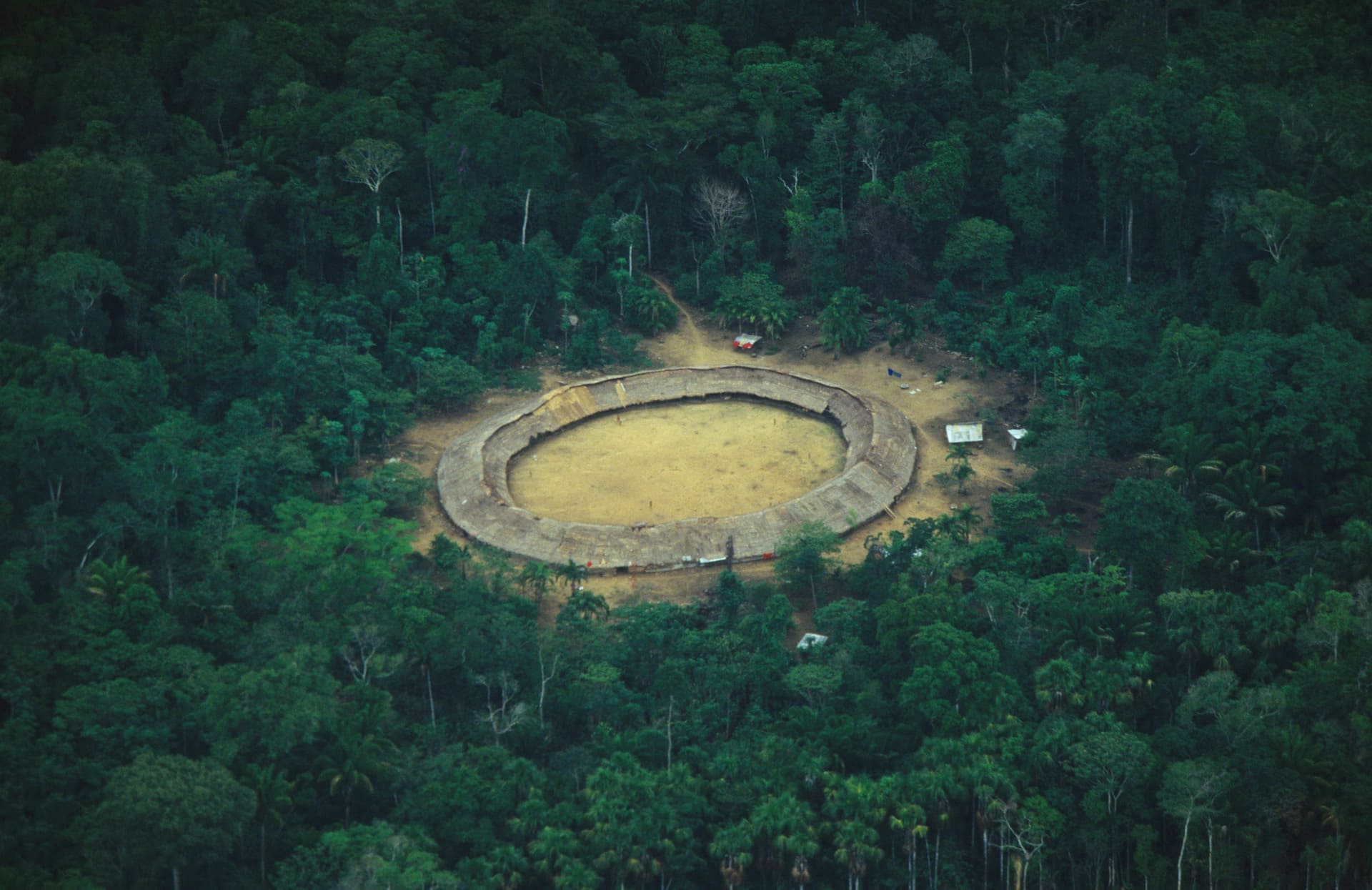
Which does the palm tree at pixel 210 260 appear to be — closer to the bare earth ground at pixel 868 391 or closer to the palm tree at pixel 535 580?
the bare earth ground at pixel 868 391

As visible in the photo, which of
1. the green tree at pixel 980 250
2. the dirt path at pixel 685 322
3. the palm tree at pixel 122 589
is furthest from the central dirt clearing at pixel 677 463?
the palm tree at pixel 122 589

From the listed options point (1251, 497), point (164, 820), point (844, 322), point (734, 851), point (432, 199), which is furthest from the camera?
point (432, 199)

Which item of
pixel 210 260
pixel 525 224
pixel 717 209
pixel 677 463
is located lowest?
pixel 677 463

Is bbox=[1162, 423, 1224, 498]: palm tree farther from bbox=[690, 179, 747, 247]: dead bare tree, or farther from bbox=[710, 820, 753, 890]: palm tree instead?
bbox=[690, 179, 747, 247]: dead bare tree

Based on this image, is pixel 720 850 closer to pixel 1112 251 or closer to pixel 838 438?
pixel 838 438

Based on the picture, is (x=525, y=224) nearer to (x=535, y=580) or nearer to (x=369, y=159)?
(x=369, y=159)

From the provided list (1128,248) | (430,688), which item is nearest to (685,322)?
(1128,248)

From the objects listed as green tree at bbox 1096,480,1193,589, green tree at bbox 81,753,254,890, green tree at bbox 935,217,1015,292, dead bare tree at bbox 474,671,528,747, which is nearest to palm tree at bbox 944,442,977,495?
green tree at bbox 1096,480,1193,589
